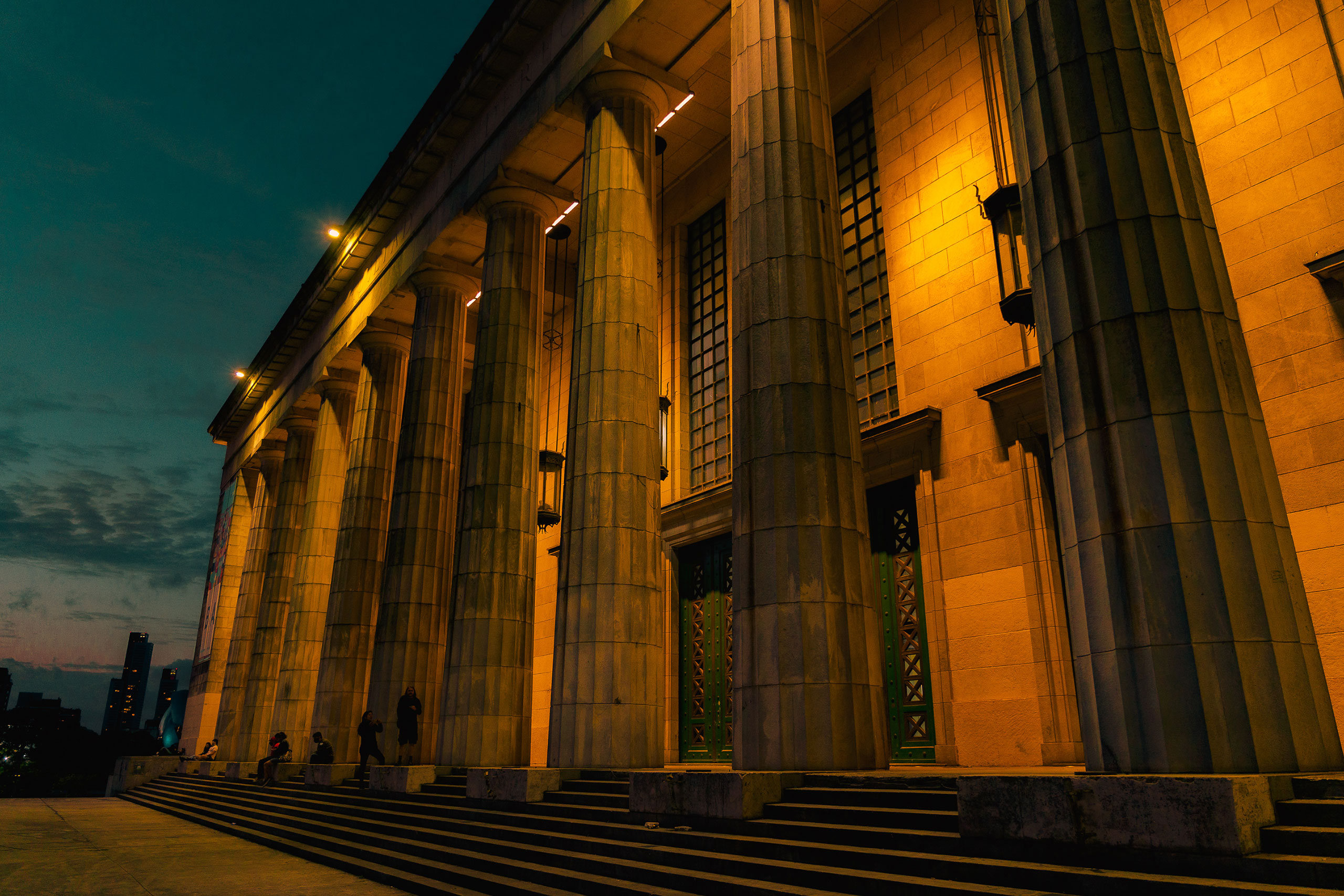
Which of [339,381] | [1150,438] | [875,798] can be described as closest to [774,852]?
[875,798]

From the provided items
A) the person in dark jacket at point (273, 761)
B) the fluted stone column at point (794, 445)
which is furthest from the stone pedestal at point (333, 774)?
the fluted stone column at point (794, 445)

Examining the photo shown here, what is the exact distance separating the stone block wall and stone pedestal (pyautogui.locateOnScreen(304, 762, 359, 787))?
18083 mm

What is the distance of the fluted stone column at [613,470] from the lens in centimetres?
1329

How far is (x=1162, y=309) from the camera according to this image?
22.9 feet

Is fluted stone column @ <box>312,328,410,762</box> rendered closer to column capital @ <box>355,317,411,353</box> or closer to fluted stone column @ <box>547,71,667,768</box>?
column capital @ <box>355,317,411,353</box>

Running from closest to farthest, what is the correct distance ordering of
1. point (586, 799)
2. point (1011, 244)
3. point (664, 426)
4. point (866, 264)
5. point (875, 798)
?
point (875, 798) < point (1011, 244) < point (586, 799) < point (866, 264) < point (664, 426)

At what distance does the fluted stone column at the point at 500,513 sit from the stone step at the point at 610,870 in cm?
310

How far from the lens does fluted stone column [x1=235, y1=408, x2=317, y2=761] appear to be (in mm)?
29062

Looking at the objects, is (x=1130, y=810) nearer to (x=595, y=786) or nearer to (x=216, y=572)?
(x=595, y=786)

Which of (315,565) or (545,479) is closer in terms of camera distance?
(545,479)

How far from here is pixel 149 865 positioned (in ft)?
38.9

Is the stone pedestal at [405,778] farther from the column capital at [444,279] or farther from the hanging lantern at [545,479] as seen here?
the column capital at [444,279]

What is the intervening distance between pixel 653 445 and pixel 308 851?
838cm

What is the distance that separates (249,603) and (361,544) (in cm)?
1262
